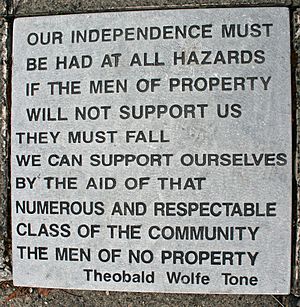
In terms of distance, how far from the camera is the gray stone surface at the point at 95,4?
157 centimetres

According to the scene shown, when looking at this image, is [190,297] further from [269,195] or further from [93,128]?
[93,128]

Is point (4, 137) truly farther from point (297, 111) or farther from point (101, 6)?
point (297, 111)

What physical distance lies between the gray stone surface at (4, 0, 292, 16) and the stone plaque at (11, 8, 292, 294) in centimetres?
5

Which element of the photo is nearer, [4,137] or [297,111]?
[297,111]

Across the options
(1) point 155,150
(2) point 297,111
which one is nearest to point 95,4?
(1) point 155,150

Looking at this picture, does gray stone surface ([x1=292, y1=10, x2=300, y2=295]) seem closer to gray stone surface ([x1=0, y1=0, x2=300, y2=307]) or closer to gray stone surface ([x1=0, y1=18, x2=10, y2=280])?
gray stone surface ([x1=0, y1=0, x2=300, y2=307])

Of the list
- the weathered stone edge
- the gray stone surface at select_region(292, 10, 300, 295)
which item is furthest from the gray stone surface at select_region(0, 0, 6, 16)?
the gray stone surface at select_region(292, 10, 300, 295)

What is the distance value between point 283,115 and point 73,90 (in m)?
0.77

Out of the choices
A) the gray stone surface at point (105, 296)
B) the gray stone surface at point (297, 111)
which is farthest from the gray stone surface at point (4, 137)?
the gray stone surface at point (297, 111)

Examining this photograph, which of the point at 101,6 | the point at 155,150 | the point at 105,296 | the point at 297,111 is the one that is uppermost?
the point at 101,6

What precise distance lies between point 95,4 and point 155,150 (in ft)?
2.01

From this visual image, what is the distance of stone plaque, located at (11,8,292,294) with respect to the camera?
1512 millimetres

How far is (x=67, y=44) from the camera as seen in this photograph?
1586mm

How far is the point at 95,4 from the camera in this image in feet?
5.31
